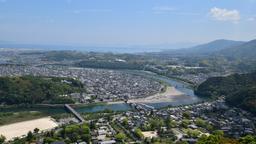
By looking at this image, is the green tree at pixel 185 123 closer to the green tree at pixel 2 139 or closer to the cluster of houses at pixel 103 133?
the cluster of houses at pixel 103 133

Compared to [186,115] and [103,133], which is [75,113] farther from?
[186,115]

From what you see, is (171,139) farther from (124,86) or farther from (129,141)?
(124,86)

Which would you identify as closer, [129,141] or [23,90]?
[129,141]

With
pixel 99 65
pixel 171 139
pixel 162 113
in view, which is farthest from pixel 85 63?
pixel 171 139

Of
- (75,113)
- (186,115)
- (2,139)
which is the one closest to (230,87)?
(186,115)

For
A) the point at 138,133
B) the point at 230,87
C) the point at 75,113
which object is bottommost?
the point at 75,113

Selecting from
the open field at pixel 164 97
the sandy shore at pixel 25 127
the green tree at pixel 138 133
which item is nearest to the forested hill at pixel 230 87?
the open field at pixel 164 97
